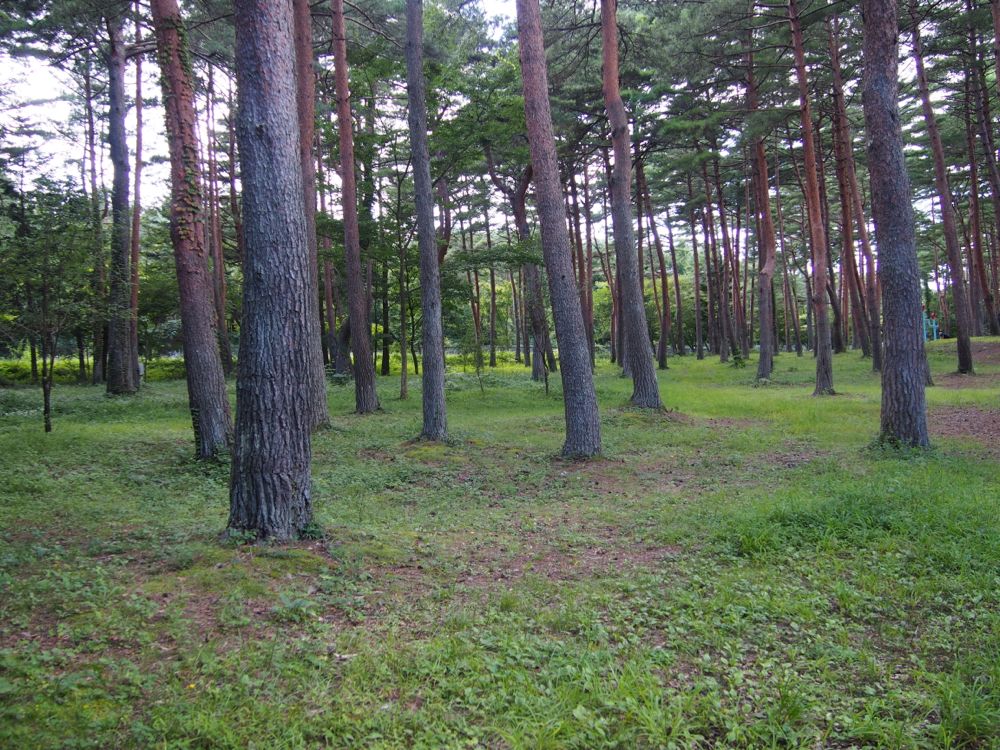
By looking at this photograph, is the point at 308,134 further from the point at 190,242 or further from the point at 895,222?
the point at 895,222

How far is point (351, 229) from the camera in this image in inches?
509

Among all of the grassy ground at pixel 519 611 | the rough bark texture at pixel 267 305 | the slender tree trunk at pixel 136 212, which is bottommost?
the grassy ground at pixel 519 611

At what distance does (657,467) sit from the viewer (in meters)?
8.61

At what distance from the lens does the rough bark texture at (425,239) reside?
33.0 feet

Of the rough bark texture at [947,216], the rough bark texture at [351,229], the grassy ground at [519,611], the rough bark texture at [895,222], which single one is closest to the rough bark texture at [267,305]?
the grassy ground at [519,611]

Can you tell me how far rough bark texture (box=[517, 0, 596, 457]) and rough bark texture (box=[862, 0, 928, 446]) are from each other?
4007 millimetres

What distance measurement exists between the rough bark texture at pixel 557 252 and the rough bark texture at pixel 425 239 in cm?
193

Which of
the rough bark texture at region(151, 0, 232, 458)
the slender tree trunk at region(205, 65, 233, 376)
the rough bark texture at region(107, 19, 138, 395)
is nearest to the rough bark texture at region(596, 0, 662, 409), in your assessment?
the rough bark texture at region(151, 0, 232, 458)

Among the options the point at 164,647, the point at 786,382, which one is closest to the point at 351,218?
the point at 164,647

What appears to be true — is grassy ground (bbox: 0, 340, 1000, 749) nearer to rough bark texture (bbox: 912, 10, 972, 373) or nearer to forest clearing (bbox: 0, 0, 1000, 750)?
forest clearing (bbox: 0, 0, 1000, 750)

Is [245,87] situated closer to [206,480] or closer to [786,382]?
[206,480]

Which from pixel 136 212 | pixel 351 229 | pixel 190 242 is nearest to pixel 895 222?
pixel 190 242

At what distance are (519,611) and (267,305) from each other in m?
2.76

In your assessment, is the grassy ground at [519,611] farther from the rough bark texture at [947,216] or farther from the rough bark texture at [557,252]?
the rough bark texture at [947,216]
